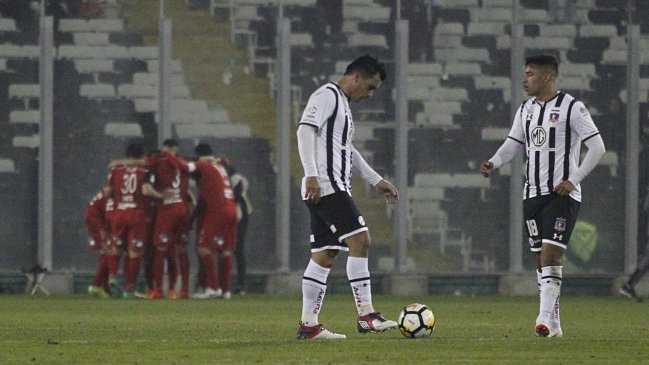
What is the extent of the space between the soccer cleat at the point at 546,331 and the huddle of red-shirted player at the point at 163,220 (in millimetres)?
10176

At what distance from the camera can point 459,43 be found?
24.6m

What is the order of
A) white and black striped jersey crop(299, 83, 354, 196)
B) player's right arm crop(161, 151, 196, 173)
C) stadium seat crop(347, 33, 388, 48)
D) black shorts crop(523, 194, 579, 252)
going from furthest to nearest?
stadium seat crop(347, 33, 388, 48) → player's right arm crop(161, 151, 196, 173) → black shorts crop(523, 194, 579, 252) → white and black striped jersey crop(299, 83, 354, 196)

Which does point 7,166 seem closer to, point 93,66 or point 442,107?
point 93,66

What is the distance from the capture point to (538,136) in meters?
12.6

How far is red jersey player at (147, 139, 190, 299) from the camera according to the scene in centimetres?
2214

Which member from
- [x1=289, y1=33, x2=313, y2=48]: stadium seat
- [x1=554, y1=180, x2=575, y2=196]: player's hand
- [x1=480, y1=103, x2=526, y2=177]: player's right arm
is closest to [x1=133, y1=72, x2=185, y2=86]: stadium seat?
[x1=289, y1=33, x2=313, y2=48]: stadium seat

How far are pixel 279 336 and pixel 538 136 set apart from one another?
7.62 feet

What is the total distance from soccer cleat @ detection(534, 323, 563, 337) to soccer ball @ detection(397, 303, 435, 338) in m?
0.79

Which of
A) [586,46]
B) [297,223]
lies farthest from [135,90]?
[586,46]

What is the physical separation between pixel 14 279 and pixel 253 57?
4.43 m

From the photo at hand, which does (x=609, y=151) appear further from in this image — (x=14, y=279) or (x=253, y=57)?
(x=14, y=279)

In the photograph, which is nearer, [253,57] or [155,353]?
[155,353]

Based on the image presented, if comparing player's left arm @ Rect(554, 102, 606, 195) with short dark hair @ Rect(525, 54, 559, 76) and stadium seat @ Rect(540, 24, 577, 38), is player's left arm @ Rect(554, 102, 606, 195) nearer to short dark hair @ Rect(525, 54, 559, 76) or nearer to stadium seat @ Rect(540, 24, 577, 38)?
short dark hair @ Rect(525, 54, 559, 76)

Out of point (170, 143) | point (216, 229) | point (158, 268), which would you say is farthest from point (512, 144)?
point (158, 268)
